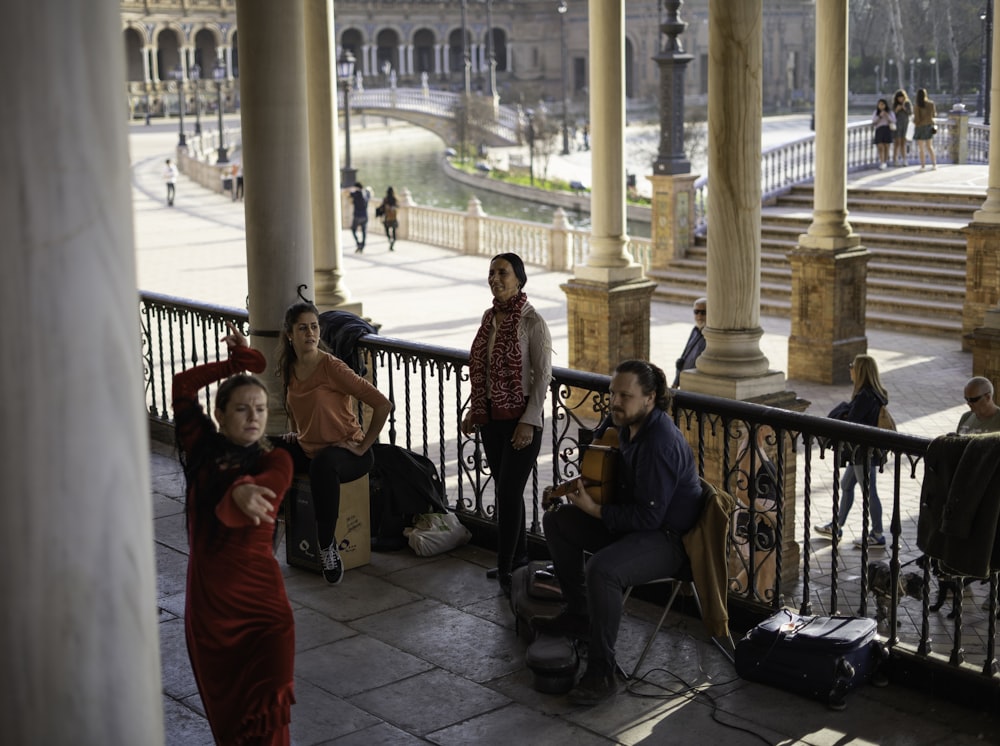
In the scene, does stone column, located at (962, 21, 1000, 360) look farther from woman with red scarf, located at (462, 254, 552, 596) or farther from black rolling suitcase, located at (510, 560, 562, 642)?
black rolling suitcase, located at (510, 560, 562, 642)

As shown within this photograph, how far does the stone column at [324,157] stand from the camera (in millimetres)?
10188

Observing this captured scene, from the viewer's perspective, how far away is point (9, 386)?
2.56 m

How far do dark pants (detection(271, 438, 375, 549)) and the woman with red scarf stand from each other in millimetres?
Answer: 578

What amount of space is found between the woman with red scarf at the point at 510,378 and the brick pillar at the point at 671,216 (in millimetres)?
14824

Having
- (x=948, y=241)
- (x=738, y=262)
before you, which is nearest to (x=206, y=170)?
(x=948, y=241)

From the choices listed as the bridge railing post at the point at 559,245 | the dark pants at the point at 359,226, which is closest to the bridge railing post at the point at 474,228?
the dark pants at the point at 359,226

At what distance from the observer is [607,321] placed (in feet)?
45.5

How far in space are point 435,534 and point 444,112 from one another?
182ft

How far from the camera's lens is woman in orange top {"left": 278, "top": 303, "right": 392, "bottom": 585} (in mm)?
6496

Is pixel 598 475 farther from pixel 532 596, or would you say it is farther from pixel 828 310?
pixel 828 310

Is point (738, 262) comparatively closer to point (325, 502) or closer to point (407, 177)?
point (325, 502)

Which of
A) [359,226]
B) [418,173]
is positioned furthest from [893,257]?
[418,173]

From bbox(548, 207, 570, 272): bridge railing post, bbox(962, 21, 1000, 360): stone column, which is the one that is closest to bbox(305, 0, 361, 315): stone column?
bbox(962, 21, 1000, 360): stone column

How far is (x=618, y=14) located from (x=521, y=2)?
248 ft
